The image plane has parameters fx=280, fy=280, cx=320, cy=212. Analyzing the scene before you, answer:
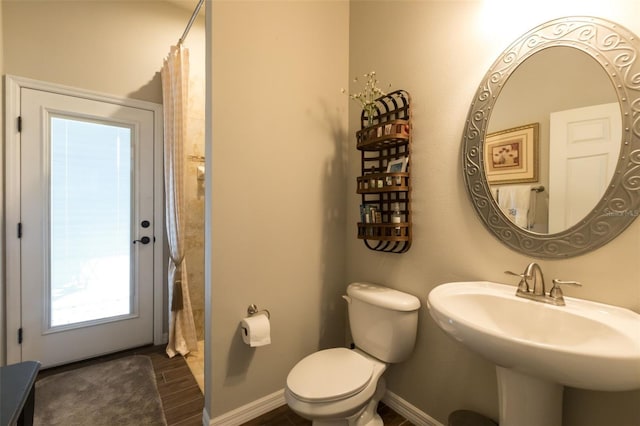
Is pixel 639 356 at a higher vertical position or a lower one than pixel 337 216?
lower

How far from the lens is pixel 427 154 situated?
1.48 metres

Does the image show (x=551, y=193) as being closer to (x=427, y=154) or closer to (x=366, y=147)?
(x=427, y=154)

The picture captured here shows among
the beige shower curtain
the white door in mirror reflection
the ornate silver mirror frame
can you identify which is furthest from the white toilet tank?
the beige shower curtain

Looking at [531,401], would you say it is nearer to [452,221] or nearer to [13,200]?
[452,221]

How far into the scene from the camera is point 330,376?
4.23 feet

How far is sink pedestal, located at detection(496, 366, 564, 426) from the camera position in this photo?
38.3 inches

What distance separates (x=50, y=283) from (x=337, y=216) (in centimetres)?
209

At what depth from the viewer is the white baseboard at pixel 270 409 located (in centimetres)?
147

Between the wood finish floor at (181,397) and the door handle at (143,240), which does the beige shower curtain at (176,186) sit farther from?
the door handle at (143,240)

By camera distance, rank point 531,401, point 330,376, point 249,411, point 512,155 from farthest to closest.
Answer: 1. point 249,411
2. point 330,376
3. point 512,155
4. point 531,401

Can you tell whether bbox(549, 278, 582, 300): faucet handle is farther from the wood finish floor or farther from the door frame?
the door frame

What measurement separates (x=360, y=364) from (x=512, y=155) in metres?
1.18

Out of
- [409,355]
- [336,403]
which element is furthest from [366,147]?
[336,403]

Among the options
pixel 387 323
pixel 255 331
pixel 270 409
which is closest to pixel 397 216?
pixel 387 323
